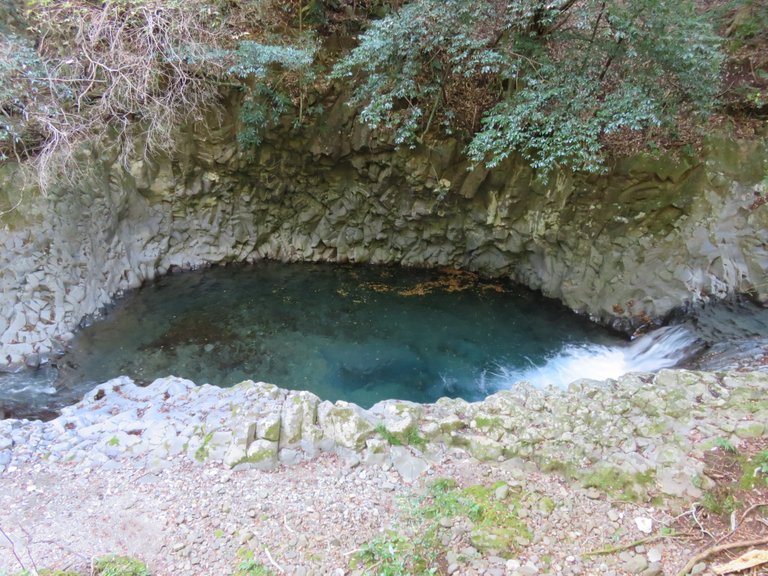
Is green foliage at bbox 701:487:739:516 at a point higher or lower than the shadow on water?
higher

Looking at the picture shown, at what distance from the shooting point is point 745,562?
267cm

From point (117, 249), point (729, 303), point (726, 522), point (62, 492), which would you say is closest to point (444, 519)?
point (726, 522)

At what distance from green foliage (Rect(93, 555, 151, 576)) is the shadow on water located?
141 inches

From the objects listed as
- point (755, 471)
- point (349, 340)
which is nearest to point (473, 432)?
point (755, 471)

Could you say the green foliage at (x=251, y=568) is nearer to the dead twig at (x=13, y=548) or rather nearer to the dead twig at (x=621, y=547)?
the dead twig at (x=13, y=548)

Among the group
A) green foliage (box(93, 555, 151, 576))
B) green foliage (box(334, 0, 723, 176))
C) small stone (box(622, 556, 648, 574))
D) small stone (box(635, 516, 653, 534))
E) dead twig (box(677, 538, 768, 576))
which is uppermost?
green foliage (box(334, 0, 723, 176))

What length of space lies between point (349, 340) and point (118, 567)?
5.60 m

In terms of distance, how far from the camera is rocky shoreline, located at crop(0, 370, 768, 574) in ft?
11.8

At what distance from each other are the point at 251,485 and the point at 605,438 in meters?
3.08

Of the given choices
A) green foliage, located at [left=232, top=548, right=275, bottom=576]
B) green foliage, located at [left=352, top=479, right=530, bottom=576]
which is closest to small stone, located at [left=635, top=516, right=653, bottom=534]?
green foliage, located at [left=352, top=479, right=530, bottom=576]

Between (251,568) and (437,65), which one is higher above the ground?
(437,65)

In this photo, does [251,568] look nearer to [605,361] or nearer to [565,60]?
[605,361]

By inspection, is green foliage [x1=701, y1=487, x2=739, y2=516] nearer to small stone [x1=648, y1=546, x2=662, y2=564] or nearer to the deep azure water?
small stone [x1=648, y1=546, x2=662, y2=564]

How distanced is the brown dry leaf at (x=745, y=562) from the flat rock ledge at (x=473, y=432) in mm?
675
